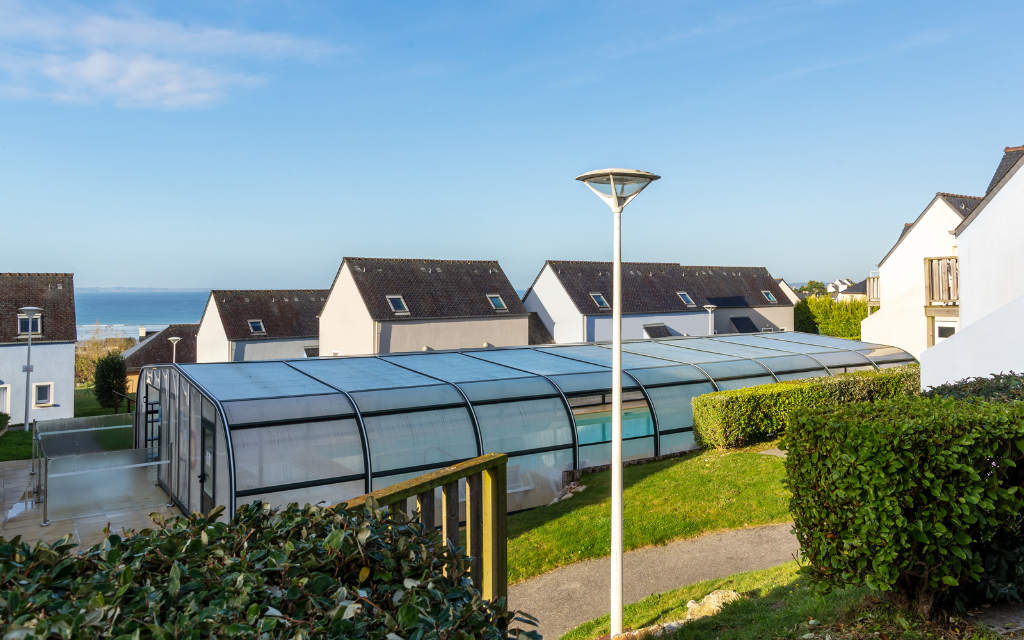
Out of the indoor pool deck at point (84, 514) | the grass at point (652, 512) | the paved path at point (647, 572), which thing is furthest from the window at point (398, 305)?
the paved path at point (647, 572)

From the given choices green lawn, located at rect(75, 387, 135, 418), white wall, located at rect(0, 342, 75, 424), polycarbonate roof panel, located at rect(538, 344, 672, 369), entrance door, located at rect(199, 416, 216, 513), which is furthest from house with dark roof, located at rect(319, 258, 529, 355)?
entrance door, located at rect(199, 416, 216, 513)

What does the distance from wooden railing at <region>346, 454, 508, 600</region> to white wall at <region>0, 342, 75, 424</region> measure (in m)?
34.9

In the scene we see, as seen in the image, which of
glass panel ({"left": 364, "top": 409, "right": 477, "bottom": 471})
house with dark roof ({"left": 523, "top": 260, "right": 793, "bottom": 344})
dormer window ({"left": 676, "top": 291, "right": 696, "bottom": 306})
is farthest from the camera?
dormer window ({"left": 676, "top": 291, "right": 696, "bottom": 306})

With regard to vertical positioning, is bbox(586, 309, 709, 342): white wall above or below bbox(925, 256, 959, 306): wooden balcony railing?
below

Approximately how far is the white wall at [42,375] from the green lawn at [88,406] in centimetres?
121

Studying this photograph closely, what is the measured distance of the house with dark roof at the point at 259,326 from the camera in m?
38.7

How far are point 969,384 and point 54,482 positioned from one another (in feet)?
56.5

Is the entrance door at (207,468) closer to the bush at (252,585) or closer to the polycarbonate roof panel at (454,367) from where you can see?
the polycarbonate roof panel at (454,367)

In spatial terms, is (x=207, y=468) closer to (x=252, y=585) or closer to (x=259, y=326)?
(x=252, y=585)

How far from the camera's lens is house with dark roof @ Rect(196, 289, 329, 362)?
127ft

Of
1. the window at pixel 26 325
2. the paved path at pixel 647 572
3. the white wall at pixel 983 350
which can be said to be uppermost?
the window at pixel 26 325

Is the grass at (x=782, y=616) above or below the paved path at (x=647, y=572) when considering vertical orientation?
above

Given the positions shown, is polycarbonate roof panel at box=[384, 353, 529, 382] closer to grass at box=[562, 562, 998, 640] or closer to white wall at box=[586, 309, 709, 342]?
grass at box=[562, 562, 998, 640]

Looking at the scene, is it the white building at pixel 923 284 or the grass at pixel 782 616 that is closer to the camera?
the grass at pixel 782 616
